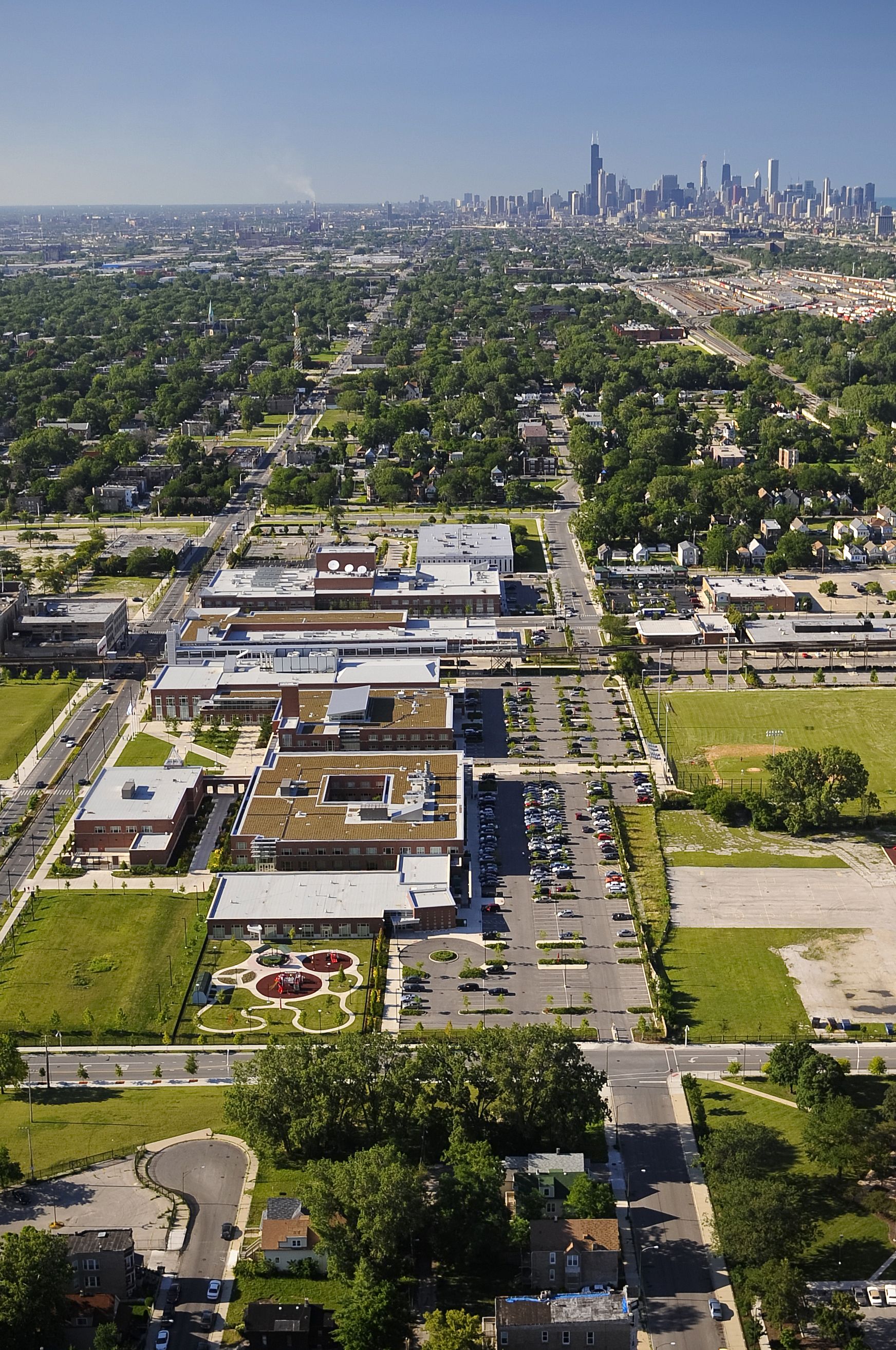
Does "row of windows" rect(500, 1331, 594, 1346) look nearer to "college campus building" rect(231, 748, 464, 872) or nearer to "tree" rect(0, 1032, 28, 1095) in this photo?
"tree" rect(0, 1032, 28, 1095)

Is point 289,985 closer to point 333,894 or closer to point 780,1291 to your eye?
point 333,894

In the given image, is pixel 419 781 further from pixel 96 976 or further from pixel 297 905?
pixel 96 976

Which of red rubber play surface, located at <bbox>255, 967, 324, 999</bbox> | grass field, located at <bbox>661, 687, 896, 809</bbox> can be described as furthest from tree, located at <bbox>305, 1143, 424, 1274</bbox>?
grass field, located at <bbox>661, 687, 896, 809</bbox>

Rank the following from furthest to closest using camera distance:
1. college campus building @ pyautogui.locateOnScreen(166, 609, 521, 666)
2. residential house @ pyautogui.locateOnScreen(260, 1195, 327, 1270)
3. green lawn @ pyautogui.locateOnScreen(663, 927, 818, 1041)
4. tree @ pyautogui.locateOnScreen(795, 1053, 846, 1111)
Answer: college campus building @ pyautogui.locateOnScreen(166, 609, 521, 666), green lawn @ pyautogui.locateOnScreen(663, 927, 818, 1041), tree @ pyautogui.locateOnScreen(795, 1053, 846, 1111), residential house @ pyautogui.locateOnScreen(260, 1195, 327, 1270)

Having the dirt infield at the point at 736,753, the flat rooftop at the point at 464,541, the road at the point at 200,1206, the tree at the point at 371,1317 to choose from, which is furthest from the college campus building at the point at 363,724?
the tree at the point at 371,1317

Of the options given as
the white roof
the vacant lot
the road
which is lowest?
the road

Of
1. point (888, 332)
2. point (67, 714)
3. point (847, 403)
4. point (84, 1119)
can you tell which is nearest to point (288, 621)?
point (67, 714)
